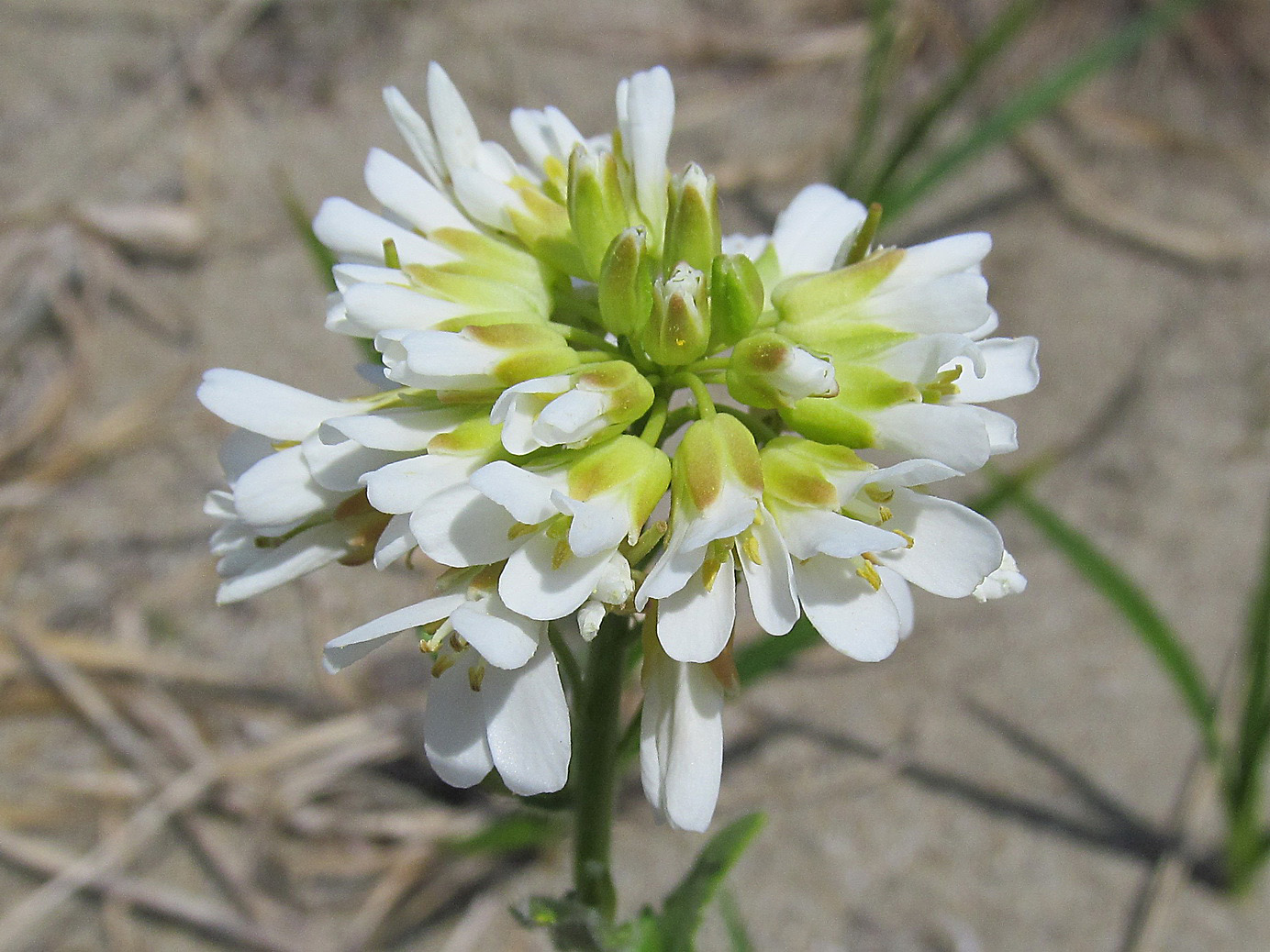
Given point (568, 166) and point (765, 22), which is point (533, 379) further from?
point (765, 22)

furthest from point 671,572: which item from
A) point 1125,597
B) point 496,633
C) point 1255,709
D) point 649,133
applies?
point 1255,709

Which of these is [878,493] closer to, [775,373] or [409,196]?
[775,373]

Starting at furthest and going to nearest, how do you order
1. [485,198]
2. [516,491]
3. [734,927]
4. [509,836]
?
[509,836], [734,927], [485,198], [516,491]

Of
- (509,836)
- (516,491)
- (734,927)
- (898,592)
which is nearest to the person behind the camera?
(516,491)

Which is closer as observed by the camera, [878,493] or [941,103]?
[878,493]

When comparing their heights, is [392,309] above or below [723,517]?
above

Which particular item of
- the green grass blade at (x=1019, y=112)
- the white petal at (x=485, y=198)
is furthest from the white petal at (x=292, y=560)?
the green grass blade at (x=1019, y=112)

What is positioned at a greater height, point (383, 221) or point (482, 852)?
point (383, 221)

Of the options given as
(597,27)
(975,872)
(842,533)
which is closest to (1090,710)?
(975,872)
